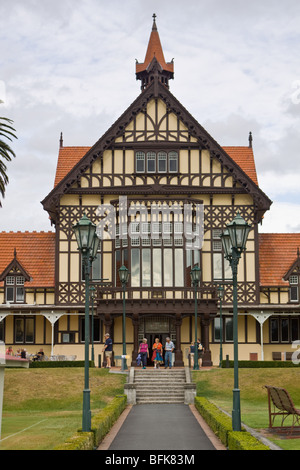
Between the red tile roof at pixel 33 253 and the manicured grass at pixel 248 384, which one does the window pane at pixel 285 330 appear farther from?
the red tile roof at pixel 33 253

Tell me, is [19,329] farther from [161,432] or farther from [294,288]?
[161,432]

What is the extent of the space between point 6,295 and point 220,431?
31.4 m

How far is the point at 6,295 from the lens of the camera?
4769 cm

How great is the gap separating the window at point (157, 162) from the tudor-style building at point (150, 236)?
68 millimetres

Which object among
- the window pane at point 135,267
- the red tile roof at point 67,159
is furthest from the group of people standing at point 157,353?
the red tile roof at point 67,159

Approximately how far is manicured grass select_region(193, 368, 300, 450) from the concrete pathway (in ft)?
9.04

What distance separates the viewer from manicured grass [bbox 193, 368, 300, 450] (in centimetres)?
3009

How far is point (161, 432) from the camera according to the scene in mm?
20375

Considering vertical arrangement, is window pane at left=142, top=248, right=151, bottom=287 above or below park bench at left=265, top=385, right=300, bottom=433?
above

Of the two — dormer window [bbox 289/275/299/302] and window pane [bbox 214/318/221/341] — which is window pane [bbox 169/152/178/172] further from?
dormer window [bbox 289/275/299/302]

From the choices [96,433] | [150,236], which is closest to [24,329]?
[150,236]

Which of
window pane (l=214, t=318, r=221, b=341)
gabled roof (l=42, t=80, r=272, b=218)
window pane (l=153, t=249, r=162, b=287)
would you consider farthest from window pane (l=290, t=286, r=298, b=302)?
window pane (l=153, t=249, r=162, b=287)

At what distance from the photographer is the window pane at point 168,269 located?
44.3 metres

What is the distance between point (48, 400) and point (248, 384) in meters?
9.36
